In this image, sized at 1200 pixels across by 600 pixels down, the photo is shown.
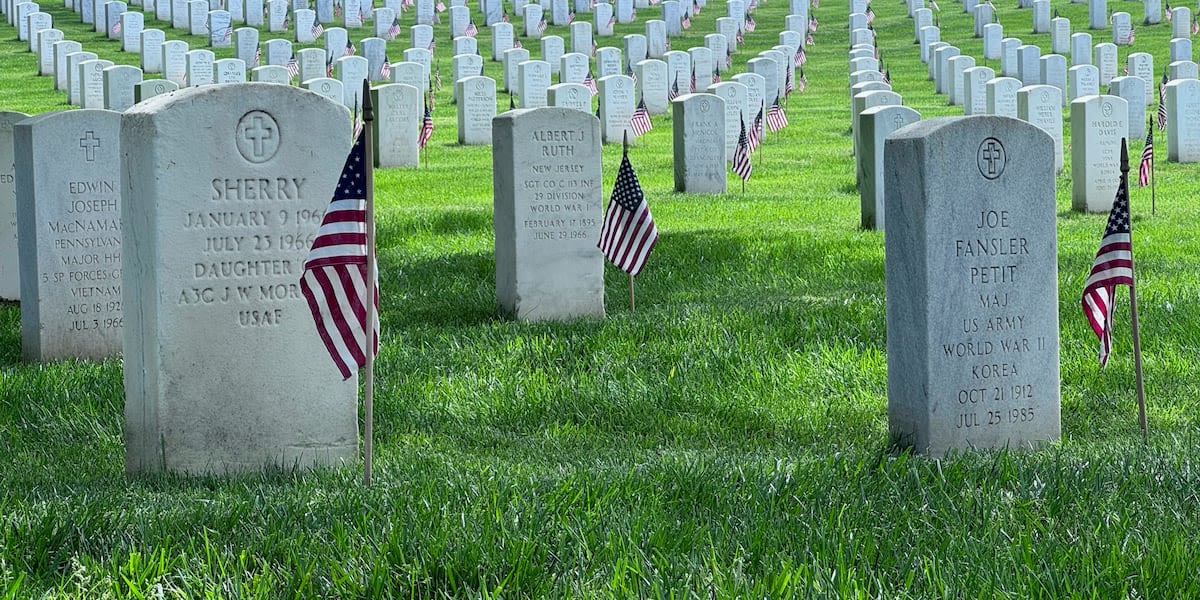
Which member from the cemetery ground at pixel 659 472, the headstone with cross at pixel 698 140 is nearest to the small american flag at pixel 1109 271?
the cemetery ground at pixel 659 472

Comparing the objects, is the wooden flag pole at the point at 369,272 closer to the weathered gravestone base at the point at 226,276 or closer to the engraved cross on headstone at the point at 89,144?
the weathered gravestone base at the point at 226,276

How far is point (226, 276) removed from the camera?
595cm

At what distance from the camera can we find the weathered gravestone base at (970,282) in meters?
6.18

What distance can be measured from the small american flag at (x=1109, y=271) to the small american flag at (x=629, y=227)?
3.85m

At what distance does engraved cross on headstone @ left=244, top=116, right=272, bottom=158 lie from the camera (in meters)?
5.96

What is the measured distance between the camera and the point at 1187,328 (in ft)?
28.9

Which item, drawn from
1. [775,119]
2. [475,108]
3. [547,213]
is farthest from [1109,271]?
[475,108]

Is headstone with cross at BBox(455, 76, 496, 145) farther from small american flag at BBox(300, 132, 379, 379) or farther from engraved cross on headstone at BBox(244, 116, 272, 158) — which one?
small american flag at BBox(300, 132, 379, 379)

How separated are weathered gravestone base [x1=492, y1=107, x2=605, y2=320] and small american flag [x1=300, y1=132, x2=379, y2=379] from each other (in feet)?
15.7

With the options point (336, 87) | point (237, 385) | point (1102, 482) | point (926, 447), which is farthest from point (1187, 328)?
point (336, 87)

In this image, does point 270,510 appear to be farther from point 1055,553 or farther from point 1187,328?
point 1187,328

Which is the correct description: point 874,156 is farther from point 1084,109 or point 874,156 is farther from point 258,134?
point 258,134

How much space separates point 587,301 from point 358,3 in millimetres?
39010

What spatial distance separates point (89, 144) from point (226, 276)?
3.52 m
